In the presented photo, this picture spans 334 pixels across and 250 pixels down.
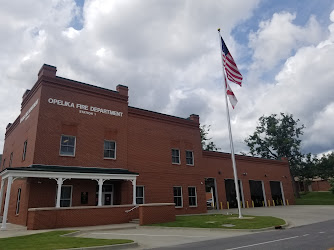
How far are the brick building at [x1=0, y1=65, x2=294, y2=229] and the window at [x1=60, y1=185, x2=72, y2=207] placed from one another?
0.07m

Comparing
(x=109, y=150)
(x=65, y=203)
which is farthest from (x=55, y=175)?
(x=109, y=150)

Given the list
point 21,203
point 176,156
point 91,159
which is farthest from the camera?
point 176,156

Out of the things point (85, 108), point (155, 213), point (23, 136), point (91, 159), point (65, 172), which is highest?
point (85, 108)

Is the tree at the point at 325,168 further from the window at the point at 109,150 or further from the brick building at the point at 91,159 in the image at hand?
the window at the point at 109,150

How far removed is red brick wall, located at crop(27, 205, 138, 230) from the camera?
53.3 feet

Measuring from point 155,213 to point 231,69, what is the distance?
11.8m

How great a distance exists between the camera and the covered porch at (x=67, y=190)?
1686 centimetres

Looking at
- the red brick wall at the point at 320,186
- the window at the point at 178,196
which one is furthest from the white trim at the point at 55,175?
the red brick wall at the point at 320,186

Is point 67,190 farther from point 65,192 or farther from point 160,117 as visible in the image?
point 160,117

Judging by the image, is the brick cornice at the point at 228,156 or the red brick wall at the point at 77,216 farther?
the brick cornice at the point at 228,156

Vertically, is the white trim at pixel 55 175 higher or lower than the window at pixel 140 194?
higher

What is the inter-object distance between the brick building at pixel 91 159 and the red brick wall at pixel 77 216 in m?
0.06

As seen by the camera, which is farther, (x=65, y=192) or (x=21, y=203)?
(x=65, y=192)

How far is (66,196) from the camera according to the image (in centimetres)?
1975
